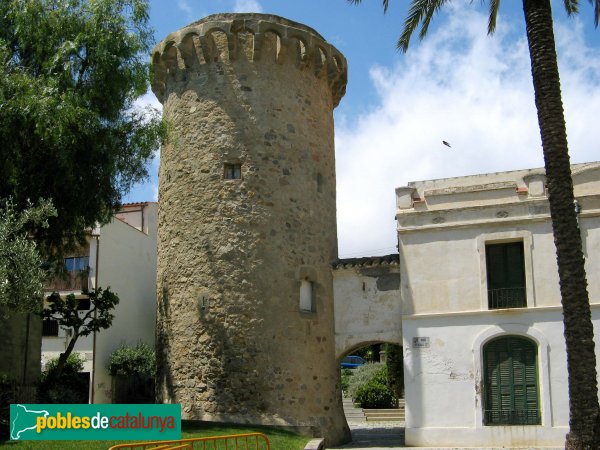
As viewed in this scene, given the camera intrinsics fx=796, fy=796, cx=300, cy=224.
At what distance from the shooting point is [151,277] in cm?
3647

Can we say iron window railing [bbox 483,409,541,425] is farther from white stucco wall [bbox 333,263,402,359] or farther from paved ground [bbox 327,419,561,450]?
white stucco wall [bbox 333,263,402,359]

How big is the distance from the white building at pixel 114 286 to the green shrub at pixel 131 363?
17.8 inches

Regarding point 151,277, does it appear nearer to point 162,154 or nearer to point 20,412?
point 162,154

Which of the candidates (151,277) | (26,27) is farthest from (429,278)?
(151,277)

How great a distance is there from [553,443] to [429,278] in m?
4.87

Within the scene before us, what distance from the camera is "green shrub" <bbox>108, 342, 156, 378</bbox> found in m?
31.1

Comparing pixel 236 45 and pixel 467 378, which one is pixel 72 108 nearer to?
pixel 236 45

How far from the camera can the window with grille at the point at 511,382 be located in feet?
62.3

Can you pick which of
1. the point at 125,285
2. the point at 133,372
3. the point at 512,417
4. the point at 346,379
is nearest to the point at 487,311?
the point at 512,417

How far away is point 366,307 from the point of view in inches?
837

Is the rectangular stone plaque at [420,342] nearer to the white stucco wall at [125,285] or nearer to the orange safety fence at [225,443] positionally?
the orange safety fence at [225,443]

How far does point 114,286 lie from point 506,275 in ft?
59.8

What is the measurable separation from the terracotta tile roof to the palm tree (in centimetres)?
742

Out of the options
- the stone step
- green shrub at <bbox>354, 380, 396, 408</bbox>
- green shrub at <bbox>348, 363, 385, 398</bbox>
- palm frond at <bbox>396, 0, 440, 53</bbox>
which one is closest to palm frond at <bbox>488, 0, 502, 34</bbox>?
palm frond at <bbox>396, 0, 440, 53</bbox>
